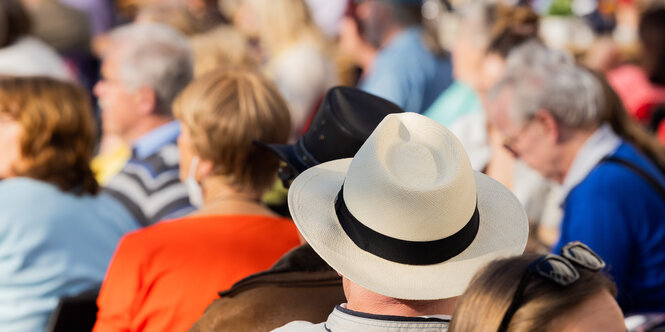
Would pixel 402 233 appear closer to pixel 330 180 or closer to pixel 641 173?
pixel 330 180

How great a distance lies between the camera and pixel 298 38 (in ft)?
20.6

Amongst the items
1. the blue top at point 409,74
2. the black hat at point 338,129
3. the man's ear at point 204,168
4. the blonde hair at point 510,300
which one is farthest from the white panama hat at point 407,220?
the blue top at point 409,74

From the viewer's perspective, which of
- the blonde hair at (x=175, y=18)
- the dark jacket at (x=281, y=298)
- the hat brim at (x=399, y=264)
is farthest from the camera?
the blonde hair at (x=175, y=18)

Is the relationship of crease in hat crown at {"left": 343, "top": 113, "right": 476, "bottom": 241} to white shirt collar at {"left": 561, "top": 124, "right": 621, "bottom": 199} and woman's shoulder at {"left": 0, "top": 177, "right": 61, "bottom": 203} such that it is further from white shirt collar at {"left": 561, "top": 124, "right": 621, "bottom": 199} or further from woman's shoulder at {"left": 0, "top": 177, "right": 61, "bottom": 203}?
woman's shoulder at {"left": 0, "top": 177, "right": 61, "bottom": 203}

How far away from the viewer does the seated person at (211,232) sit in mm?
2686

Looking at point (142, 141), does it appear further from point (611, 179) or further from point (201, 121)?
point (611, 179)

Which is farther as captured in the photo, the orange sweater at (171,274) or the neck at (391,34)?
the neck at (391,34)

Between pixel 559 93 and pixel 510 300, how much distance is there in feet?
7.62

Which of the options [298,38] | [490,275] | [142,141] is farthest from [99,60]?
[490,275]

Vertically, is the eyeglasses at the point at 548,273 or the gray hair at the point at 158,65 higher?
the eyeglasses at the point at 548,273

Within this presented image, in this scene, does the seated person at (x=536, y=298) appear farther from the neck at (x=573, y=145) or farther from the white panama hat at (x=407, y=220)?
the neck at (x=573, y=145)

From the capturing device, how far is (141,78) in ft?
15.2

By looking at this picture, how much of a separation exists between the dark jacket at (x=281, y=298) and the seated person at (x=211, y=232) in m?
0.39

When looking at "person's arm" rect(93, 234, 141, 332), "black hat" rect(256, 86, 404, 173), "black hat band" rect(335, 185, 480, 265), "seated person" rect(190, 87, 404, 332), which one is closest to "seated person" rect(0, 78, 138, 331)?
"person's arm" rect(93, 234, 141, 332)
